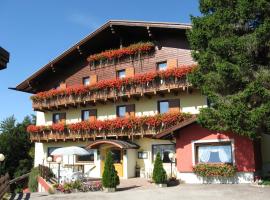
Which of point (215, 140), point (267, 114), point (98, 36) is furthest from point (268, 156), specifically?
point (98, 36)

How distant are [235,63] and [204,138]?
4.91 meters

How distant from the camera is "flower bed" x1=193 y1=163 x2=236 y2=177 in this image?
18.9m

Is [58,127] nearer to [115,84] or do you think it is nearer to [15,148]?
[115,84]

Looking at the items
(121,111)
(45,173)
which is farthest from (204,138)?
(45,173)

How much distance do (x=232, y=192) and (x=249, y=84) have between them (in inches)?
192

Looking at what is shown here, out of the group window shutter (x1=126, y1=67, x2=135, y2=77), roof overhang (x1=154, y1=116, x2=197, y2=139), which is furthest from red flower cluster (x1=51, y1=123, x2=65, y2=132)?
roof overhang (x1=154, y1=116, x2=197, y2=139)

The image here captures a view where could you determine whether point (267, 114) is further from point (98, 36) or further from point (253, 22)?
point (98, 36)

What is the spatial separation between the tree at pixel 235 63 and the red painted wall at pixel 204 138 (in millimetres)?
1986

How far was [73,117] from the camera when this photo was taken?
2927cm

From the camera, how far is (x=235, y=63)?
1761 cm

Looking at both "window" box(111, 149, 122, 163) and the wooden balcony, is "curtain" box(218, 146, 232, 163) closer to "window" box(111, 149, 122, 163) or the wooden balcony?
the wooden balcony

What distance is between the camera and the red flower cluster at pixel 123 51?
86.1 ft

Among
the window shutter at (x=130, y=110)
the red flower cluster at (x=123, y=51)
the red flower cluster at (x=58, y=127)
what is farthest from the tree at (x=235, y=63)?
the red flower cluster at (x=58, y=127)

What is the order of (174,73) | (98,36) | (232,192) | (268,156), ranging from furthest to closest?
1. (98,36)
2. (174,73)
3. (268,156)
4. (232,192)
